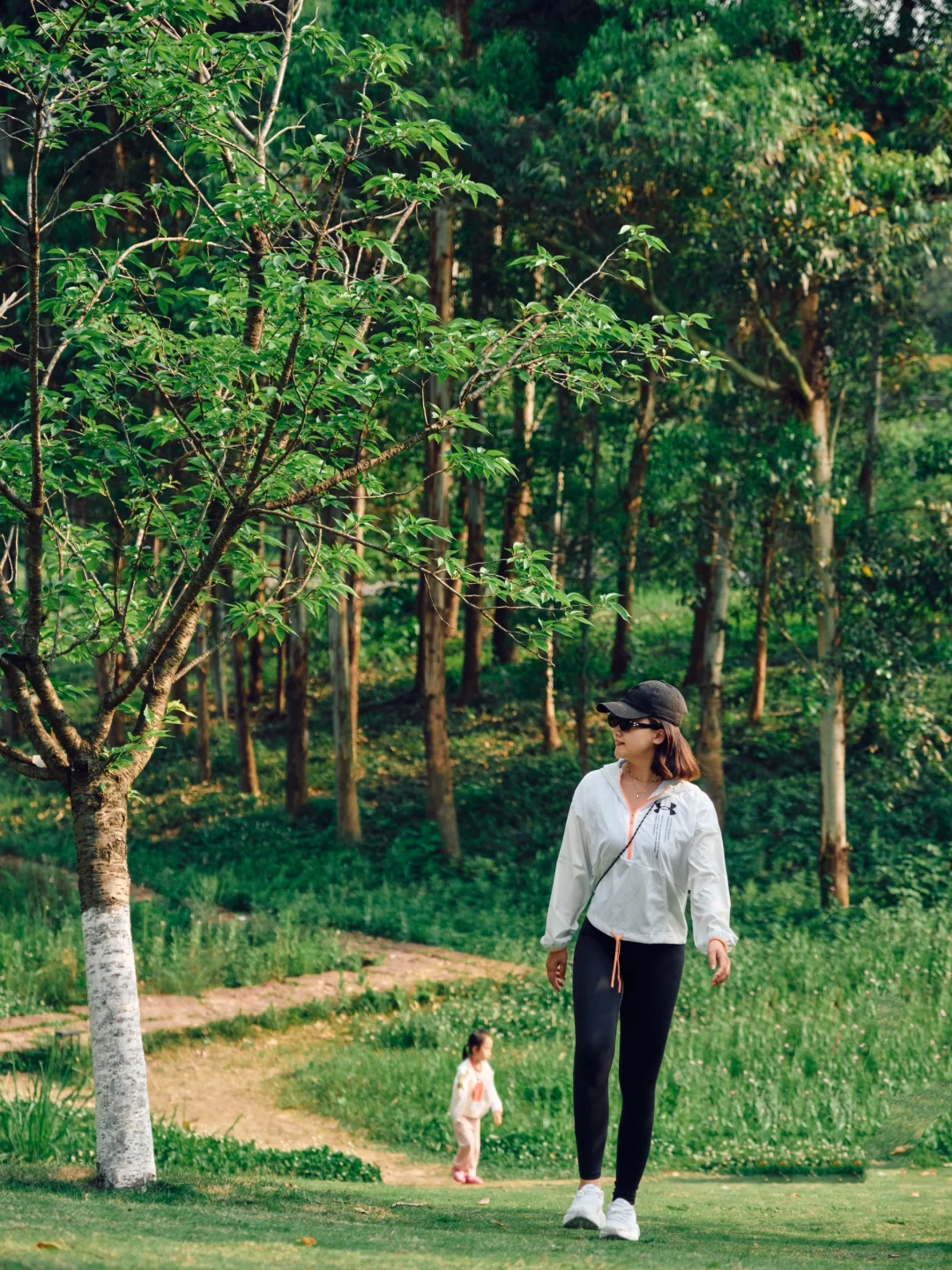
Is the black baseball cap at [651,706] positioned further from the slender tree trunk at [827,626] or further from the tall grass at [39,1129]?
the slender tree trunk at [827,626]

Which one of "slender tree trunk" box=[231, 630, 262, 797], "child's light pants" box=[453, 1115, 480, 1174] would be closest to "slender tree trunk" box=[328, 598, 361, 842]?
"slender tree trunk" box=[231, 630, 262, 797]

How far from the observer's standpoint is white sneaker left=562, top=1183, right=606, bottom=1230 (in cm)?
483

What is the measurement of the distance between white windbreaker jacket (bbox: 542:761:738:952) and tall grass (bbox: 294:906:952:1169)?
192 inches

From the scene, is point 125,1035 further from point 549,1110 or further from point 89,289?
point 549,1110

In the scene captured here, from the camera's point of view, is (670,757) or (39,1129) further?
(39,1129)

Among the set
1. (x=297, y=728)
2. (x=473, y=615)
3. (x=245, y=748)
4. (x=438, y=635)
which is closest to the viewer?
(x=438, y=635)

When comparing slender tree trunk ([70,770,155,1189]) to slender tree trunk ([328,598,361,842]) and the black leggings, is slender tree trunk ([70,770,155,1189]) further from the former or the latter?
slender tree trunk ([328,598,361,842])

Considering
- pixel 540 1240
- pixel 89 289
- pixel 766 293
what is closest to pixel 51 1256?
pixel 540 1240

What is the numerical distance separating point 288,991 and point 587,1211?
30.9 feet

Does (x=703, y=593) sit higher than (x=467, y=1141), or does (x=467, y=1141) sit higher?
(x=703, y=593)

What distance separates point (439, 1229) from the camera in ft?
17.0

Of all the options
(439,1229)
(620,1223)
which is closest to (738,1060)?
(439,1229)

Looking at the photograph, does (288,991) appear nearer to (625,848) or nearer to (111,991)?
(111,991)

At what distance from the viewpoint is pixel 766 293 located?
54.0 feet
